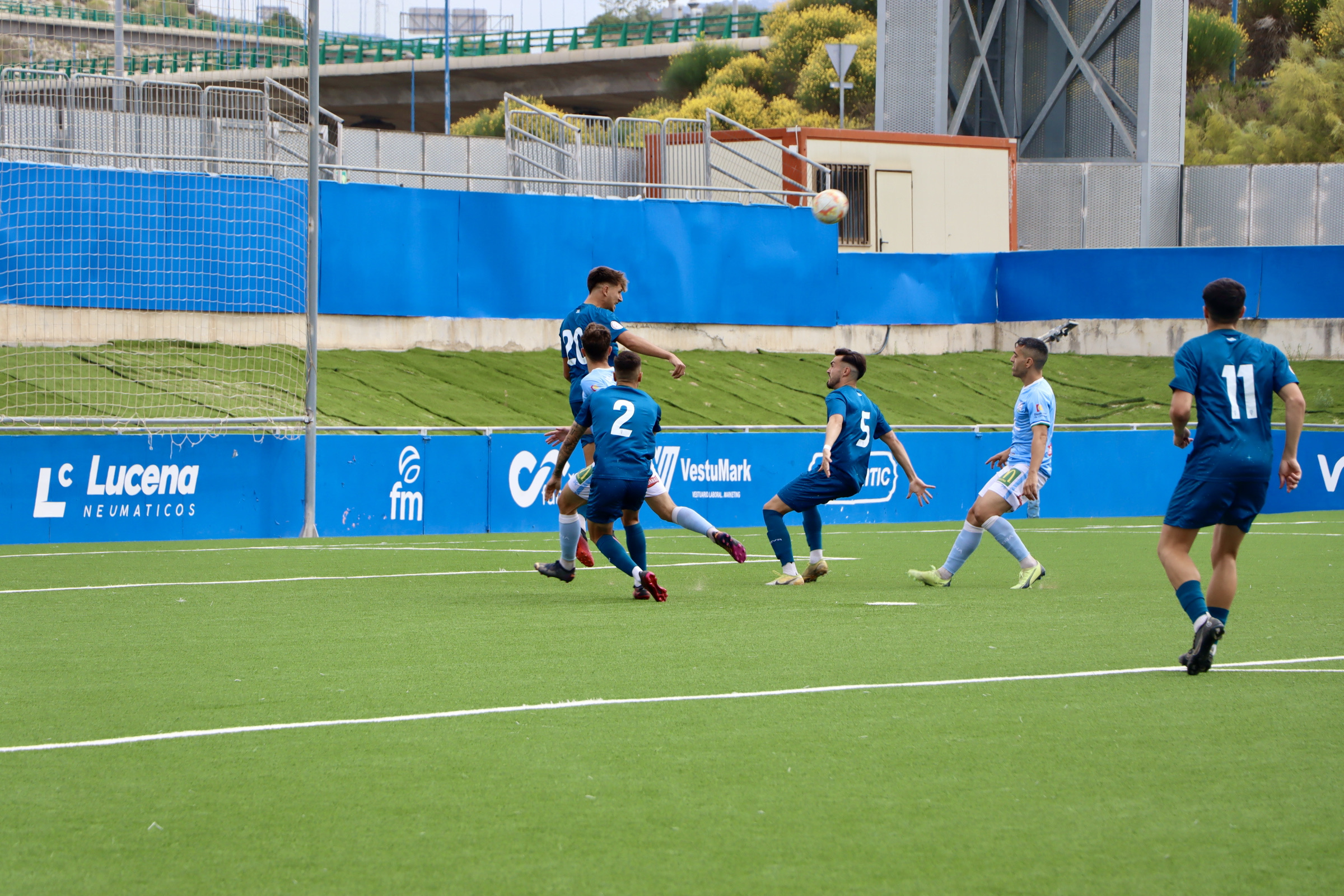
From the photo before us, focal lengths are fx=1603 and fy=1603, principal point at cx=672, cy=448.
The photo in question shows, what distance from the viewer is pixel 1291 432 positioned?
314 inches

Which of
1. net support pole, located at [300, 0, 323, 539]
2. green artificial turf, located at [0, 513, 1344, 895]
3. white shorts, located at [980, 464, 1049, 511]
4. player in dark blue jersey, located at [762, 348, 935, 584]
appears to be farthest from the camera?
net support pole, located at [300, 0, 323, 539]

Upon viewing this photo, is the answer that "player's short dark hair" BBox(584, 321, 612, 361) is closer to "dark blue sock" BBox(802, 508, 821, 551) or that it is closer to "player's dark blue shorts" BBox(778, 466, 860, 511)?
"player's dark blue shorts" BBox(778, 466, 860, 511)

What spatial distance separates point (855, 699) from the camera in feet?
22.5

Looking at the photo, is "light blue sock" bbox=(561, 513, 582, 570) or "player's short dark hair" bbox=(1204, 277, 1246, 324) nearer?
"player's short dark hair" bbox=(1204, 277, 1246, 324)

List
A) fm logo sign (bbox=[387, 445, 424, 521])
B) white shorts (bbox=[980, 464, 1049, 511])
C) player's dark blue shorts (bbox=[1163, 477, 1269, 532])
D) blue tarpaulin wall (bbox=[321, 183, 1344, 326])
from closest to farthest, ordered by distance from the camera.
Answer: player's dark blue shorts (bbox=[1163, 477, 1269, 532]), white shorts (bbox=[980, 464, 1049, 511]), fm logo sign (bbox=[387, 445, 424, 521]), blue tarpaulin wall (bbox=[321, 183, 1344, 326])

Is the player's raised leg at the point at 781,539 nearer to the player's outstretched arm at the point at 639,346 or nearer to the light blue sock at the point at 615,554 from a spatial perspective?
the player's outstretched arm at the point at 639,346

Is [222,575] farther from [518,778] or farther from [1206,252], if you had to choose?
[1206,252]

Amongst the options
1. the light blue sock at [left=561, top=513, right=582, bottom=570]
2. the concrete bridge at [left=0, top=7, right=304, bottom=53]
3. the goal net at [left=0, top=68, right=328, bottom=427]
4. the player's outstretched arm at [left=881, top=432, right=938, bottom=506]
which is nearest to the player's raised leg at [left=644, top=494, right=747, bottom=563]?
the light blue sock at [left=561, top=513, right=582, bottom=570]

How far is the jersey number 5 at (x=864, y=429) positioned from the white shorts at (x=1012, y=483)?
3.22 feet

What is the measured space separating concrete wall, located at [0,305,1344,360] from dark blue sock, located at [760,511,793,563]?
1337cm

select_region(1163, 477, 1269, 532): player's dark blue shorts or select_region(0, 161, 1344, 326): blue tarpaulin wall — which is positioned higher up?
select_region(0, 161, 1344, 326): blue tarpaulin wall

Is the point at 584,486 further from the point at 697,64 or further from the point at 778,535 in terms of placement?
the point at 697,64

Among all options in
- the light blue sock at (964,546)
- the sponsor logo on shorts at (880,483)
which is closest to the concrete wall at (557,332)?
the sponsor logo on shorts at (880,483)

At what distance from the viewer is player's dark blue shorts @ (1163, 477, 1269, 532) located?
7.74 meters
